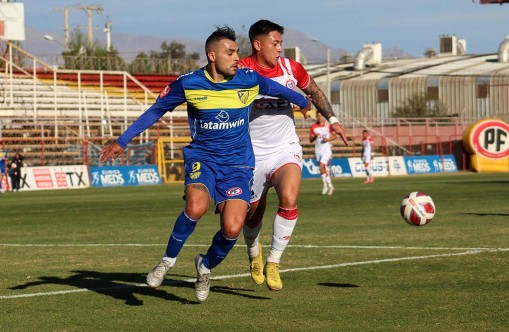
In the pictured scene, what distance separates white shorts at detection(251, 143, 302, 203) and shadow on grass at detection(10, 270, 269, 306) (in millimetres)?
1075

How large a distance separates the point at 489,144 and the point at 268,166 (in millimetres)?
48442

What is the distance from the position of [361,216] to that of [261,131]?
10.3 metres

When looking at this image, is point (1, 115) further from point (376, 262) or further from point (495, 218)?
point (376, 262)

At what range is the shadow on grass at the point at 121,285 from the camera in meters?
9.88

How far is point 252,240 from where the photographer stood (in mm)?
10781

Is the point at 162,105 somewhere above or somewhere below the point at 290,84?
below

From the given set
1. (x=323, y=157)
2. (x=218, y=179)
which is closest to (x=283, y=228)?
(x=218, y=179)

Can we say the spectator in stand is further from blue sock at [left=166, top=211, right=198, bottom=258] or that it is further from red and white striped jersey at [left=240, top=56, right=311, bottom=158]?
blue sock at [left=166, top=211, right=198, bottom=258]

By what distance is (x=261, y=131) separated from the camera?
1119 centimetres

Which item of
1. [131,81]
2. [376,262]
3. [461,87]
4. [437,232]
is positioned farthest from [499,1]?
[376,262]

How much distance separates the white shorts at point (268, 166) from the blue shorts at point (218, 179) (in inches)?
48.2

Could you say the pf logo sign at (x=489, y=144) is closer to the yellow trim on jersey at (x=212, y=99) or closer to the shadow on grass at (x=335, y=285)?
the shadow on grass at (x=335, y=285)

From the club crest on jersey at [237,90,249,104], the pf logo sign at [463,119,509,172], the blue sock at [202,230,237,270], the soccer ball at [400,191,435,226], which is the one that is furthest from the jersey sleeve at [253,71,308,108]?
the pf logo sign at [463,119,509,172]

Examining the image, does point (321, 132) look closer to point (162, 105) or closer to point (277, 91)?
point (277, 91)
